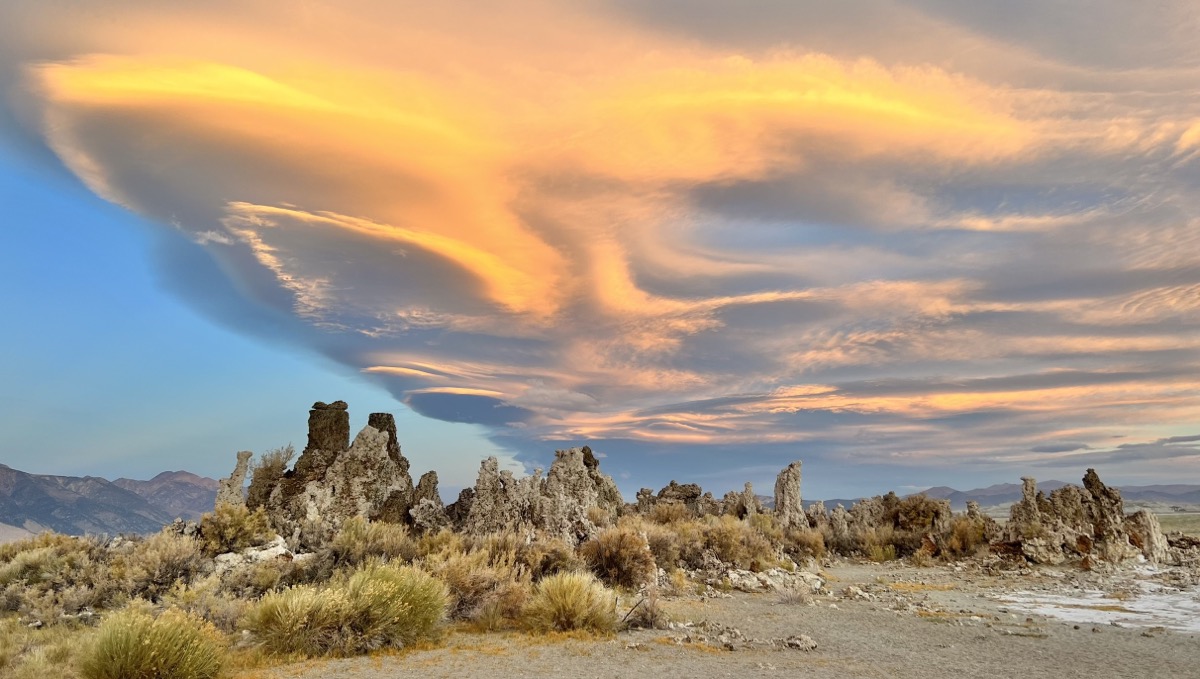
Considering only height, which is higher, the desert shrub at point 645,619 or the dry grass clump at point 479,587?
the dry grass clump at point 479,587

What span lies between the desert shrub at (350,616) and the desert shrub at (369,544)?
4.23 m

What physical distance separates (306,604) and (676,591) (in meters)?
9.89

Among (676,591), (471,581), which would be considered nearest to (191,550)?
(471,581)

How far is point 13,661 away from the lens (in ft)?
33.1

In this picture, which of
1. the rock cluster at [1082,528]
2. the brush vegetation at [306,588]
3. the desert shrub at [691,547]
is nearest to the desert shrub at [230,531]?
the brush vegetation at [306,588]

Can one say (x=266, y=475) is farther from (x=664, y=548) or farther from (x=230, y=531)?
(x=664, y=548)

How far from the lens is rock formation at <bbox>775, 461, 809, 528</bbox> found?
31.7 meters

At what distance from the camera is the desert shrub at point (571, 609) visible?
11531mm

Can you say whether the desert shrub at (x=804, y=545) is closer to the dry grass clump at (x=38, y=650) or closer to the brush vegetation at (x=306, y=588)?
the brush vegetation at (x=306, y=588)

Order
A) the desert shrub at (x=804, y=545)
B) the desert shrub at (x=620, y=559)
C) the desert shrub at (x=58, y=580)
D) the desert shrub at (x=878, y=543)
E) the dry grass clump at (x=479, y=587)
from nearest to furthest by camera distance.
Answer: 1. the dry grass clump at (x=479, y=587)
2. the desert shrub at (x=58, y=580)
3. the desert shrub at (x=620, y=559)
4. the desert shrub at (x=804, y=545)
5. the desert shrub at (x=878, y=543)

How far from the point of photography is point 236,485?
19938 mm

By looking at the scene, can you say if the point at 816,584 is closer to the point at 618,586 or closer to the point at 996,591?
the point at 996,591

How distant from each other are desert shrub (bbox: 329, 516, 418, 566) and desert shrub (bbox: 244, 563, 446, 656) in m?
4.23

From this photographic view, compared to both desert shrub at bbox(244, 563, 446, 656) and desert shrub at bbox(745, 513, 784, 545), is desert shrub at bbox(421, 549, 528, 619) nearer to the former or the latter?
desert shrub at bbox(244, 563, 446, 656)
